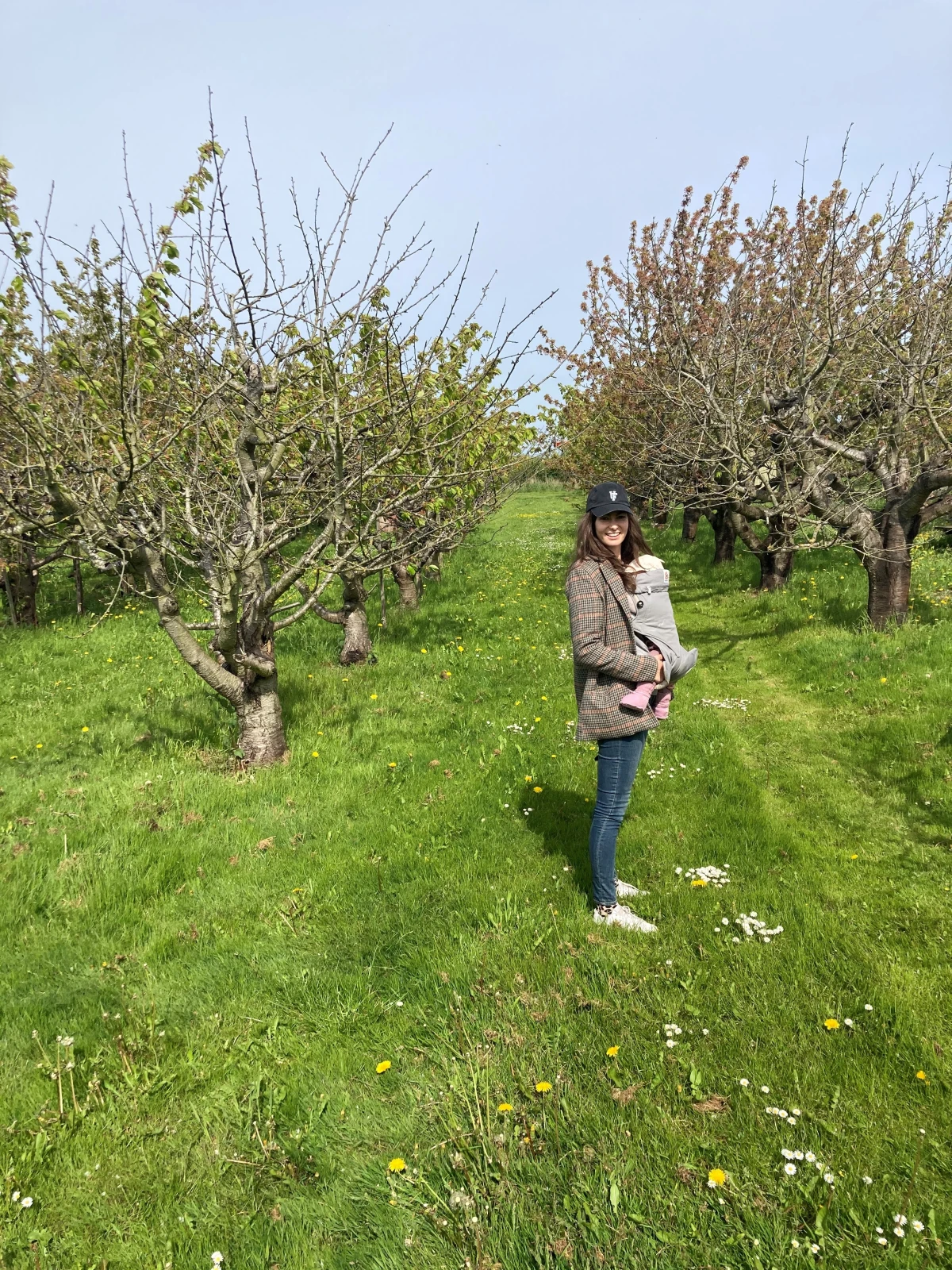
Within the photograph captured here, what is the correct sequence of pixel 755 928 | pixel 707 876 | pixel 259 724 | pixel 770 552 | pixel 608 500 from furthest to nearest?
1. pixel 770 552
2. pixel 259 724
3. pixel 707 876
4. pixel 755 928
5. pixel 608 500

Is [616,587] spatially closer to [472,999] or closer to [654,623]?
[654,623]

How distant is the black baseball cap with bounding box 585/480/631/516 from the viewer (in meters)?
3.78

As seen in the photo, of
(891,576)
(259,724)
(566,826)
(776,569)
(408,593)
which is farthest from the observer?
(408,593)

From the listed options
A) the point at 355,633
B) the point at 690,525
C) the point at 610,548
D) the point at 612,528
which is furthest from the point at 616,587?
the point at 690,525

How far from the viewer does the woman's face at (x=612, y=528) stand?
3.88 metres

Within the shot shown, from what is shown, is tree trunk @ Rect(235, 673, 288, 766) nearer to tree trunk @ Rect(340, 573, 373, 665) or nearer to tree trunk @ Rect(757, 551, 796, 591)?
tree trunk @ Rect(340, 573, 373, 665)

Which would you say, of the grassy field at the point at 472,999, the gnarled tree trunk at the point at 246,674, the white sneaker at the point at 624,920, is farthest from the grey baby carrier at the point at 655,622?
the gnarled tree trunk at the point at 246,674

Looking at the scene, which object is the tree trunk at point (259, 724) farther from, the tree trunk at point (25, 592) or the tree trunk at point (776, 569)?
the tree trunk at point (776, 569)

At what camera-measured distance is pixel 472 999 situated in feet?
11.6

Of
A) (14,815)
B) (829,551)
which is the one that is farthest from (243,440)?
(829,551)

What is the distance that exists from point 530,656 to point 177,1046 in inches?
295

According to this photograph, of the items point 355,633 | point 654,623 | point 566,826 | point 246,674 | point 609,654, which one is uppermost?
point 654,623

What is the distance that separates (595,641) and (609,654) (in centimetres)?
13

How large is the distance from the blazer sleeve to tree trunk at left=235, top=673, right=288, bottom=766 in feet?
13.8
